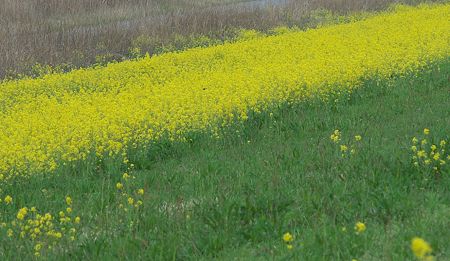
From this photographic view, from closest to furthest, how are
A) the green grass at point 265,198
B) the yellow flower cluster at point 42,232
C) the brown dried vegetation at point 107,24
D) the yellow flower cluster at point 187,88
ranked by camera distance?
the green grass at point 265,198
the yellow flower cluster at point 42,232
the yellow flower cluster at point 187,88
the brown dried vegetation at point 107,24

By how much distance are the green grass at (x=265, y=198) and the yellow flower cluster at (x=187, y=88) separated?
42 centimetres

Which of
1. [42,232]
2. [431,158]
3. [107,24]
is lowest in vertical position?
[107,24]

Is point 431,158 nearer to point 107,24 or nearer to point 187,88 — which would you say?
point 187,88

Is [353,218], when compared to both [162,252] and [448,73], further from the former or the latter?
[448,73]

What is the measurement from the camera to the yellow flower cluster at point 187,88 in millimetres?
7918

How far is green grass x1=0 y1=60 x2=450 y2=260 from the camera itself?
419cm

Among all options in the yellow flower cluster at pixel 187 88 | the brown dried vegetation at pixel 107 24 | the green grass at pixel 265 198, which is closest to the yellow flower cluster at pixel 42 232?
the green grass at pixel 265 198

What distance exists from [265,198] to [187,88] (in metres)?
5.10

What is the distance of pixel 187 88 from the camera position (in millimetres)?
9898

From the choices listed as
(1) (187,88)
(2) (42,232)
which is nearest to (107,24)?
(1) (187,88)

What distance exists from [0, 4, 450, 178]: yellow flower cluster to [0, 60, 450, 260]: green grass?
1.38 feet

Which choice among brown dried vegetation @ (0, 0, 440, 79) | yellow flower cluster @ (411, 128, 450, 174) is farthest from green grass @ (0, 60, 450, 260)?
brown dried vegetation @ (0, 0, 440, 79)

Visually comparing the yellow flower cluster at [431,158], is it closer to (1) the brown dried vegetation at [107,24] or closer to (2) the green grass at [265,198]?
(2) the green grass at [265,198]

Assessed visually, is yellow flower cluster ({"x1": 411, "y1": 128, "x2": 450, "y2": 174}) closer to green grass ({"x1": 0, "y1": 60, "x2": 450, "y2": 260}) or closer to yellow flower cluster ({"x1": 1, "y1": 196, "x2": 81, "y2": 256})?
green grass ({"x1": 0, "y1": 60, "x2": 450, "y2": 260})
